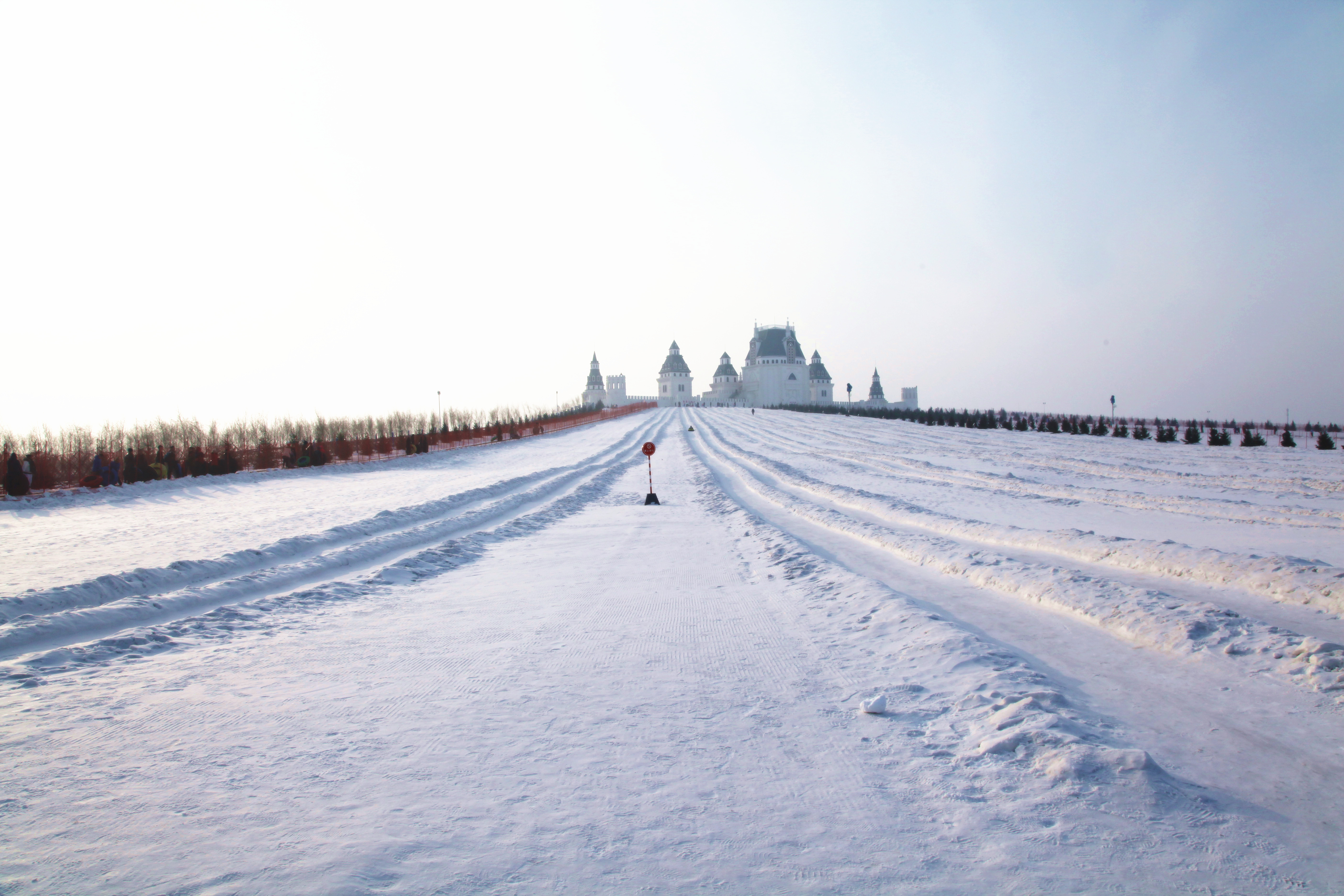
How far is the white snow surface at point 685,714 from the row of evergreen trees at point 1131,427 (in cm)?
2166

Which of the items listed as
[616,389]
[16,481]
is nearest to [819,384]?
[616,389]

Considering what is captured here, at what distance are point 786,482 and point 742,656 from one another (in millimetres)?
12823

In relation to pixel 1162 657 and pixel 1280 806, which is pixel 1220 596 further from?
pixel 1280 806

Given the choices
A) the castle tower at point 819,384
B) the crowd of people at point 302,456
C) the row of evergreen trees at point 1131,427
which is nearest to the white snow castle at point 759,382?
the castle tower at point 819,384

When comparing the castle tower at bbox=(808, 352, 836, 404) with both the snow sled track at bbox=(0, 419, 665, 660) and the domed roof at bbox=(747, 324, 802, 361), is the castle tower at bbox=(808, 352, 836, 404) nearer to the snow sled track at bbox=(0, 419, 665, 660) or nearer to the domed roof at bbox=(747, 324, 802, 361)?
the domed roof at bbox=(747, 324, 802, 361)

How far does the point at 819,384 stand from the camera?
14150cm

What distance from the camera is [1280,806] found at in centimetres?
319

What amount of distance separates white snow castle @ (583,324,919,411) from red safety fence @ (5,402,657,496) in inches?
3742

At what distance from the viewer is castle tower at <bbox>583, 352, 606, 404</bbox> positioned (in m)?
146

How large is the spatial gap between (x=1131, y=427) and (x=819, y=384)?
325 feet

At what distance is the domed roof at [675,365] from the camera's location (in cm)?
15012

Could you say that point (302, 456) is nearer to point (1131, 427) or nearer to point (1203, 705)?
point (1203, 705)

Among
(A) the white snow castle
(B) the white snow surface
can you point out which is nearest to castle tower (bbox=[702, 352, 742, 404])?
(A) the white snow castle

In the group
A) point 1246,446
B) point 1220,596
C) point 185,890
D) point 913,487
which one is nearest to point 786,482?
point 913,487
